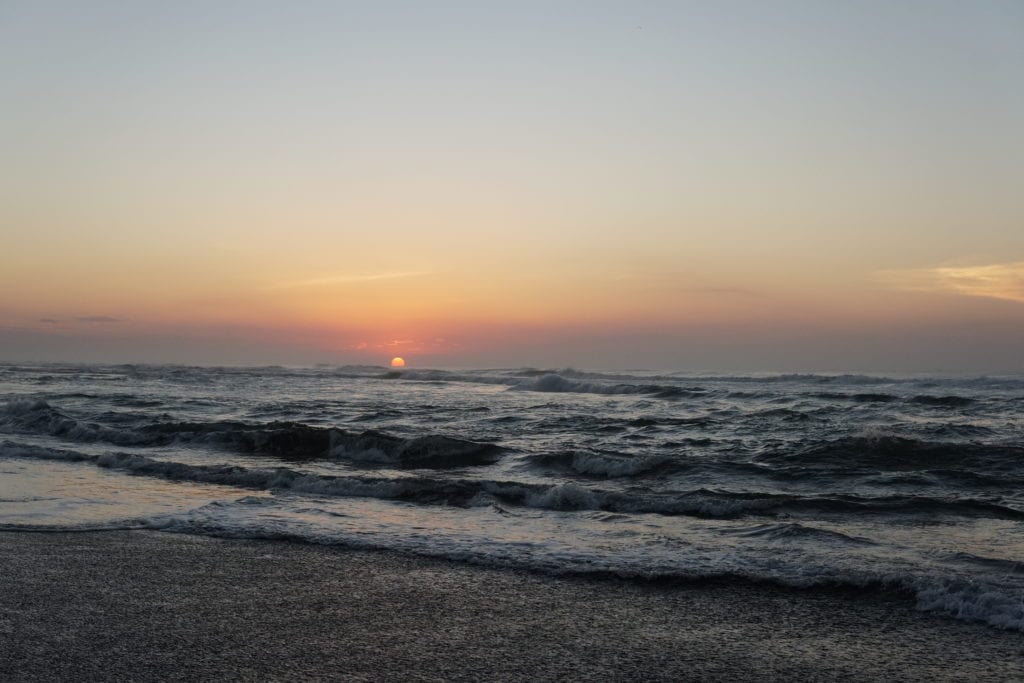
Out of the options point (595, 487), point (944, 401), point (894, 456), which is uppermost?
point (944, 401)

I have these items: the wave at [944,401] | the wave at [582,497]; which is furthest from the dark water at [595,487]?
the wave at [944,401]

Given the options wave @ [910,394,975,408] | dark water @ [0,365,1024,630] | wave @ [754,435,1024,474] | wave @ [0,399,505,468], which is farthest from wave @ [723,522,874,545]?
wave @ [910,394,975,408]

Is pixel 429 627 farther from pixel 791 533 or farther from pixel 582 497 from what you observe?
pixel 582 497

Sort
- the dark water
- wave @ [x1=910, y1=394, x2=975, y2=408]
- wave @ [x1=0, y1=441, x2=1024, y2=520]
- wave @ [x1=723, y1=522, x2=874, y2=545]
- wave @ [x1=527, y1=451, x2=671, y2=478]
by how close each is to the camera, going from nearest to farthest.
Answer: the dark water
wave @ [x1=723, y1=522, x2=874, y2=545]
wave @ [x1=0, y1=441, x2=1024, y2=520]
wave @ [x1=527, y1=451, x2=671, y2=478]
wave @ [x1=910, y1=394, x2=975, y2=408]

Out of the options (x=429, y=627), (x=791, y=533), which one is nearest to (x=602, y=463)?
(x=791, y=533)

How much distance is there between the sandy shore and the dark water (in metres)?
0.67

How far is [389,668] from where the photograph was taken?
4582 millimetres

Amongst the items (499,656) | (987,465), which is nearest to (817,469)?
(987,465)

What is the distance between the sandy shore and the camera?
4.62 m

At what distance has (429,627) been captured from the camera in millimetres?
5402

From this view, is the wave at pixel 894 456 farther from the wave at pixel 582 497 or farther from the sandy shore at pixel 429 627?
the sandy shore at pixel 429 627

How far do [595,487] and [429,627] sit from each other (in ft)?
20.6

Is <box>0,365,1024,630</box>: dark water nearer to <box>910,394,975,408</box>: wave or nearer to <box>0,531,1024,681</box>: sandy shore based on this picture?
<box>0,531,1024,681</box>: sandy shore

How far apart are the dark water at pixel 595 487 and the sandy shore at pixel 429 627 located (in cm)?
67
